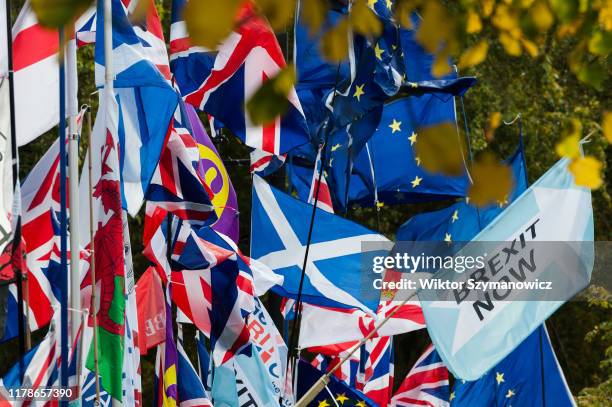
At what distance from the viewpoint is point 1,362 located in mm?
19891

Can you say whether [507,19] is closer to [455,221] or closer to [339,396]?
A: [339,396]

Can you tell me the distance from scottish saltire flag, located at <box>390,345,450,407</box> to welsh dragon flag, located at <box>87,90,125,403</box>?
21.4 ft

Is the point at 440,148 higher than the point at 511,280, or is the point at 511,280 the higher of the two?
the point at 511,280

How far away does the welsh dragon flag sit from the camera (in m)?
8.80

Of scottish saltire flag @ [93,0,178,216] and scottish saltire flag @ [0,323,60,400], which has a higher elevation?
scottish saltire flag @ [93,0,178,216]

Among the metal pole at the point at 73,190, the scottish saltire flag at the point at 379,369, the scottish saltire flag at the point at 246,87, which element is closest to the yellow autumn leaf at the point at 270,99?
the metal pole at the point at 73,190

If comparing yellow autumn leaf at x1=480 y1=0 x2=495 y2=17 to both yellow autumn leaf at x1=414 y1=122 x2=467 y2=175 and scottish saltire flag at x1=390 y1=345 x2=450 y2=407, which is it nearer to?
yellow autumn leaf at x1=414 y1=122 x2=467 y2=175

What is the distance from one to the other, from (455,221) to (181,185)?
427cm

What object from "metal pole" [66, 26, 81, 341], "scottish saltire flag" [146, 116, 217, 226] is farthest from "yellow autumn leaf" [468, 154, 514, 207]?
"scottish saltire flag" [146, 116, 217, 226]

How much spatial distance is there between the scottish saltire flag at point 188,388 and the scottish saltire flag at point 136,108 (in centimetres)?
195

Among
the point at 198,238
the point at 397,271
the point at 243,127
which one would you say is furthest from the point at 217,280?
the point at 397,271

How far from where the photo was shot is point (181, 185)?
10.2 metres

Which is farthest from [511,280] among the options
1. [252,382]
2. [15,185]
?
[15,185]

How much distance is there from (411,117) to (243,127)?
3.79m
